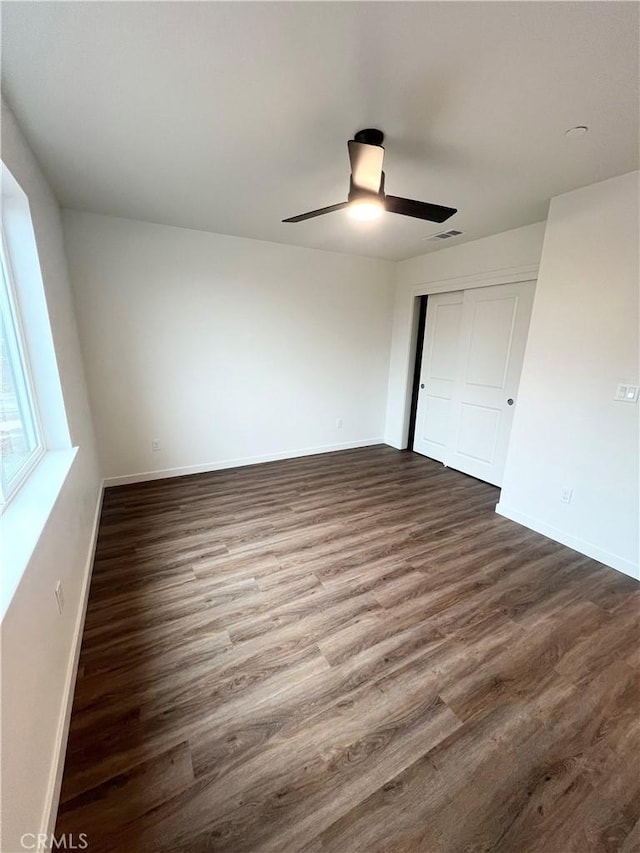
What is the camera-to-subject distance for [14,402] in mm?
1714

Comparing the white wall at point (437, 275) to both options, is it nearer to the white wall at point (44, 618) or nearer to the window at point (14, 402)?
the white wall at point (44, 618)

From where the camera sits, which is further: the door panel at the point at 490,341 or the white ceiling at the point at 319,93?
the door panel at the point at 490,341

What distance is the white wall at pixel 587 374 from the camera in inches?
86.4

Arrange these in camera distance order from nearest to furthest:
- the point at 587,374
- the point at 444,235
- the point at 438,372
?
the point at 587,374 → the point at 444,235 → the point at 438,372

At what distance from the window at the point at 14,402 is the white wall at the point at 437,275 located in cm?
374

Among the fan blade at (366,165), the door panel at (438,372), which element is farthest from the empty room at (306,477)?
the door panel at (438,372)

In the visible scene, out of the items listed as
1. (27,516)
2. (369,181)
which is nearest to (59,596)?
(27,516)

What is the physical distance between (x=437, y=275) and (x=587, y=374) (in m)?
2.14


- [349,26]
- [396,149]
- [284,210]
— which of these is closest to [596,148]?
[396,149]

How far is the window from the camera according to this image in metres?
1.54

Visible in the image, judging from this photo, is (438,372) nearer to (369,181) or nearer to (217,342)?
(217,342)

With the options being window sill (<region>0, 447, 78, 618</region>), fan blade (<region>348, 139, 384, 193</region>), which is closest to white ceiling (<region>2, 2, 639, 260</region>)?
fan blade (<region>348, 139, 384, 193</region>)

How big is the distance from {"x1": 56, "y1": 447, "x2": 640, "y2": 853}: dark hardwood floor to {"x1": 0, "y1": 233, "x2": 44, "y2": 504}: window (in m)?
0.89

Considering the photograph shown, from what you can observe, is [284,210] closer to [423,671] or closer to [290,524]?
[290,524]
